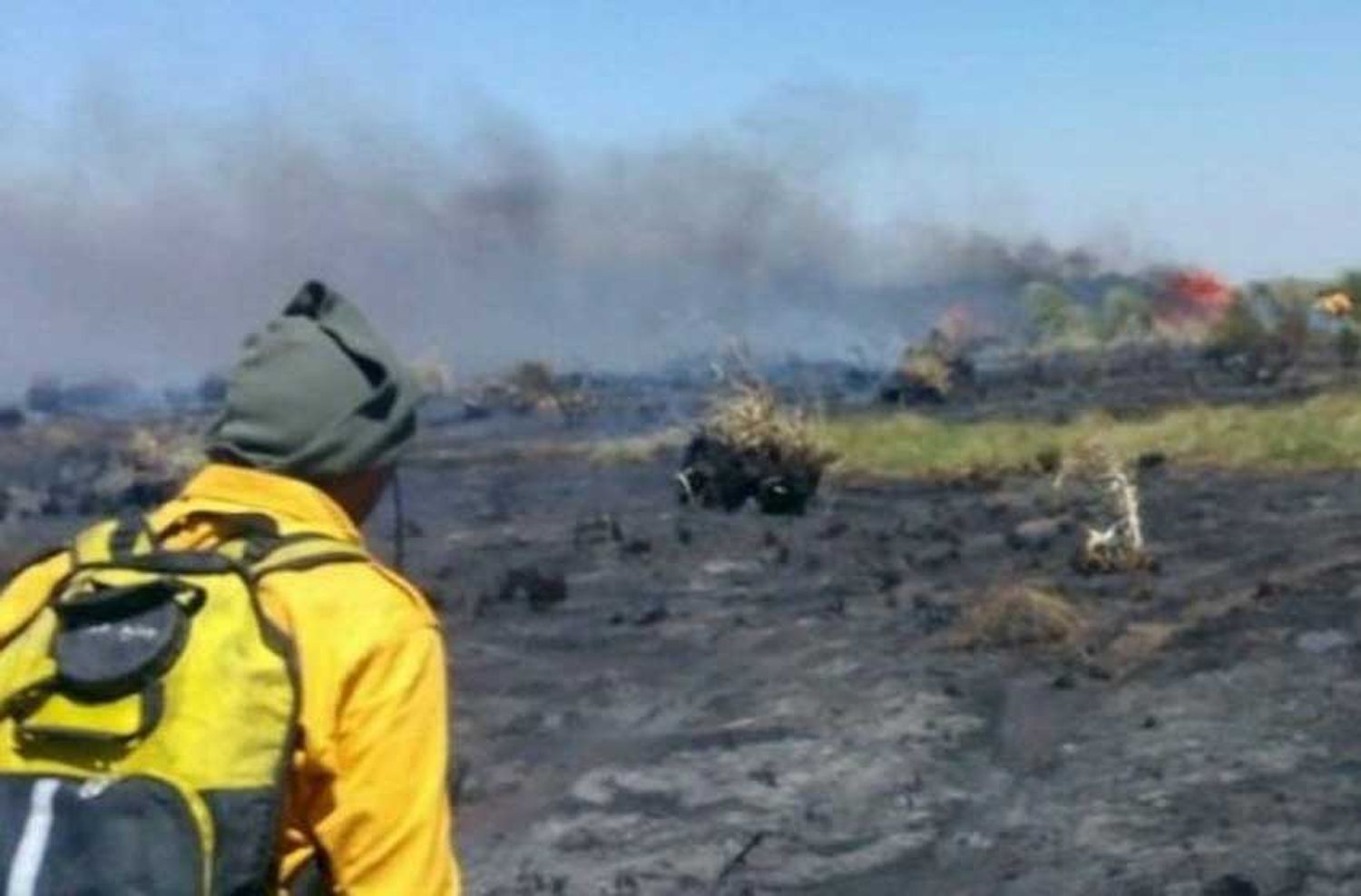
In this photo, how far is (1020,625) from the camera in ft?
62.2

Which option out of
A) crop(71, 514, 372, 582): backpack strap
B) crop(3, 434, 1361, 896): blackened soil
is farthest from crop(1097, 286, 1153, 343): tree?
crop(71, 514, 372, 582): backpack strap

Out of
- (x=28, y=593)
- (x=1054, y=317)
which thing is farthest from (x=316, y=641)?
(x=1054, y=317)

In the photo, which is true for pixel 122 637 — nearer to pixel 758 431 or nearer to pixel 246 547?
pixel 246 547

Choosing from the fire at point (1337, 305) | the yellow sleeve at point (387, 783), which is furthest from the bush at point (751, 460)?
the yellow sleeve at point (387, 783)

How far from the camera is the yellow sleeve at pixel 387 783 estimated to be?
3545mm

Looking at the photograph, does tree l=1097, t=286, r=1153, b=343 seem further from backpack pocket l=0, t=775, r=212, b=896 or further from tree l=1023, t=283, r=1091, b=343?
backpack pocket l=0, t=775, r=212, b=896

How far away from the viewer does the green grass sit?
31.1m

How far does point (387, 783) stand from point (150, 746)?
0.27 metres

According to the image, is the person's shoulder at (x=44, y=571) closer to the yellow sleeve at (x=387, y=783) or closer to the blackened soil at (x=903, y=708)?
the yellow sleeve at (x=387, y=783)

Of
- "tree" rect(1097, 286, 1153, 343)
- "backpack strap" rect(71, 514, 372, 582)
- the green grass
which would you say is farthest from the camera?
"tree" rect(1097, 286, 1153, 343)

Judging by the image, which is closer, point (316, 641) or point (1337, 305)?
point (316, 641)

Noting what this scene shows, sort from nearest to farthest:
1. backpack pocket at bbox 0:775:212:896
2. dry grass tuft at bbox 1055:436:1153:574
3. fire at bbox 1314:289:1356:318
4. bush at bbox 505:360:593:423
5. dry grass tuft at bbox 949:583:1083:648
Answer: backpack pocket at bbox 0:775:212:896 < dry grass tuft at bbox 949:583:1083:648 < dry grass tuft at bbox 1055:436:1153:574 < bush at bbox 505:360:593:423 < fire at bbox 1314:289:1356:318

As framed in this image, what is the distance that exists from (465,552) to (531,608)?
4.40 m

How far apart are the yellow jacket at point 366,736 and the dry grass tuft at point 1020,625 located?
1528cm
